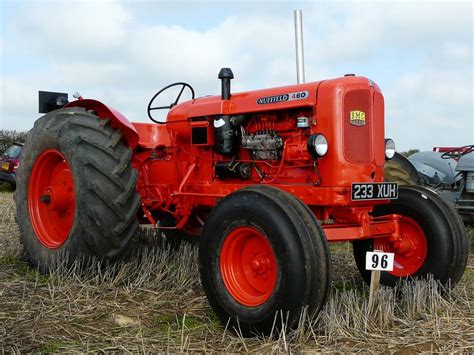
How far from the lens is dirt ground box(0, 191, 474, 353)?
125 inches

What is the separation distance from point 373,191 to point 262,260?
3.27 feet

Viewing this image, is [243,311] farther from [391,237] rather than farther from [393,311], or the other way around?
[391,237]

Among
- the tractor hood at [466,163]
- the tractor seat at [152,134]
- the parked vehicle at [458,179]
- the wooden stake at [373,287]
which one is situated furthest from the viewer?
the tractor hood at [466,163]

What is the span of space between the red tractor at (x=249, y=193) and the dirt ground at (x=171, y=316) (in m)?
0.17

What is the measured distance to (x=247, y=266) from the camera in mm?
3711

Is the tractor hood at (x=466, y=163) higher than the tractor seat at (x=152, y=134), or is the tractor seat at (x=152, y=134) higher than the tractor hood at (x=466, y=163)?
the tractor seat at (x=152, y=134)

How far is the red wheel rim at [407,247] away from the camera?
4496 mm

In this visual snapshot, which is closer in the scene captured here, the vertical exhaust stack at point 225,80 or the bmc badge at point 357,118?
the bmc badge at point 357,118

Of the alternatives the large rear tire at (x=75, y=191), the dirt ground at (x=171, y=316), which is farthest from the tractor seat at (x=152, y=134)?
the dirt ground at (x=171, y=316)

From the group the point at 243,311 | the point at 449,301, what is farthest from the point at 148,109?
the point at 449,301

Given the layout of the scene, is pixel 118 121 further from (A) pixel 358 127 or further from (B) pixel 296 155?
(A) pixel 358 127

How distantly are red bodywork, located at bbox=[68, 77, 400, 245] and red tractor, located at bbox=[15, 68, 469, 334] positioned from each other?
0.03 feet

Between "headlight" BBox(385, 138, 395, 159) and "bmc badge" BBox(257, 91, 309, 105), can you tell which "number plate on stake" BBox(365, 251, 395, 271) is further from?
"bmc badge" BBox(257, 91, 309, 105)

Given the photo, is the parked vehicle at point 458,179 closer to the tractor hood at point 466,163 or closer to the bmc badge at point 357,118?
the tractor hood at point 466,163
